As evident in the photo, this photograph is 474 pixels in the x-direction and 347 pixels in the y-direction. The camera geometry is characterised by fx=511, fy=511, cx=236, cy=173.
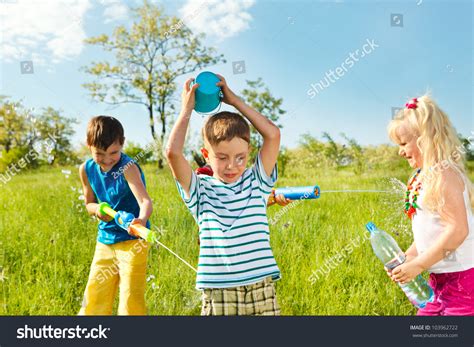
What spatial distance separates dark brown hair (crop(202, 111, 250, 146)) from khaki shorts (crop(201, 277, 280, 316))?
2.26ft

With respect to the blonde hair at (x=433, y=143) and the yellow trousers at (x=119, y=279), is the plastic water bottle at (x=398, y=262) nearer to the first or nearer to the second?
the blonde hair at (x=433, y=143)

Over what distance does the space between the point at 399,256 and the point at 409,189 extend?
35 cm

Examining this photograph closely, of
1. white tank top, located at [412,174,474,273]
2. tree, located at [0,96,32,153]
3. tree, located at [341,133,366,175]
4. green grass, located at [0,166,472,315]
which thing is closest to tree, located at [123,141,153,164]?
green grass, located at [0,166,472,315]

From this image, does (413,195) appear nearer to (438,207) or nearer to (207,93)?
(438,207)

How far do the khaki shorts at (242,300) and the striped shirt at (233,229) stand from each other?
0.05m

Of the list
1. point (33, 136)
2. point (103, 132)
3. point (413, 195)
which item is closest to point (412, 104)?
point (413, 195)

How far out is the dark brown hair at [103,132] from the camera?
3.02 metres

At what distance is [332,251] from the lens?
3.95 m

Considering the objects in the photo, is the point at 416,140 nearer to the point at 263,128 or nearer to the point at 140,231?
the point at 263,128

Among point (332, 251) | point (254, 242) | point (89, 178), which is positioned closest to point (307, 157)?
point (332, 251)

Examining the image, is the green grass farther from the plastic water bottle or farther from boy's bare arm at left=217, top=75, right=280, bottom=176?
boy's bare arm at left=217, top=75, right=280, bottom=176

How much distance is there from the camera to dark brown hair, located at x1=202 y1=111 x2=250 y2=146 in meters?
2.37

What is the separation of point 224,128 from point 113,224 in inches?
43.8
